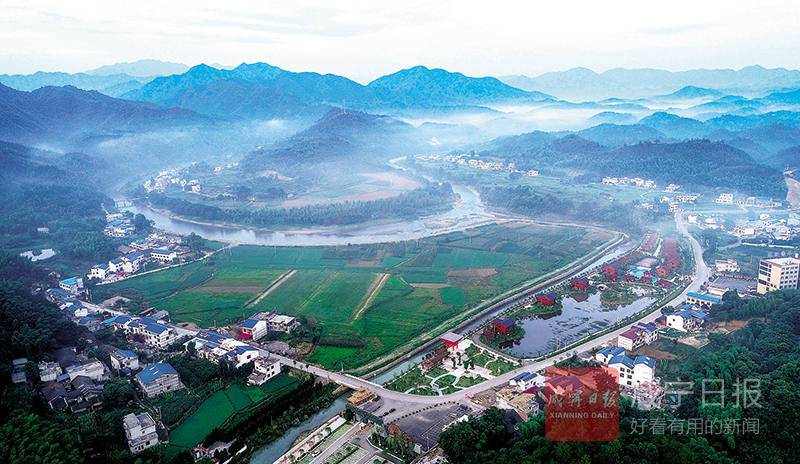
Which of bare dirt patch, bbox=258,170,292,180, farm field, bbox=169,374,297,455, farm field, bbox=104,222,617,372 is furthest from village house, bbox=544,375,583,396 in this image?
bare dirt patch, bbox=258,170,292,180

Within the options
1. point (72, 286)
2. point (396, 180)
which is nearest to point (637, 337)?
point (72, 286)

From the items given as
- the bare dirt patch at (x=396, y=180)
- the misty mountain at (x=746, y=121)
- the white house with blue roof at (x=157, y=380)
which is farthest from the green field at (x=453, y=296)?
the misty mountain at (x=746, y=121)

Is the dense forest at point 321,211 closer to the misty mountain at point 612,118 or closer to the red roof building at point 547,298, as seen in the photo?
the red roof building at point 547,298

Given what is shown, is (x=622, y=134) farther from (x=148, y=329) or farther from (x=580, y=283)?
(x=148, y=329)

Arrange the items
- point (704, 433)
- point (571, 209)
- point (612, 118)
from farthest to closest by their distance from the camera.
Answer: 1. point (612, 118)
2. point (571, 209)
3. point (704, 433)

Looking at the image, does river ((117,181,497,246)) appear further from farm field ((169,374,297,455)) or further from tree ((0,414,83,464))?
tree ((0,414,83,464))

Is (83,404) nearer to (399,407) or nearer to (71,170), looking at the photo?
(399,407)
